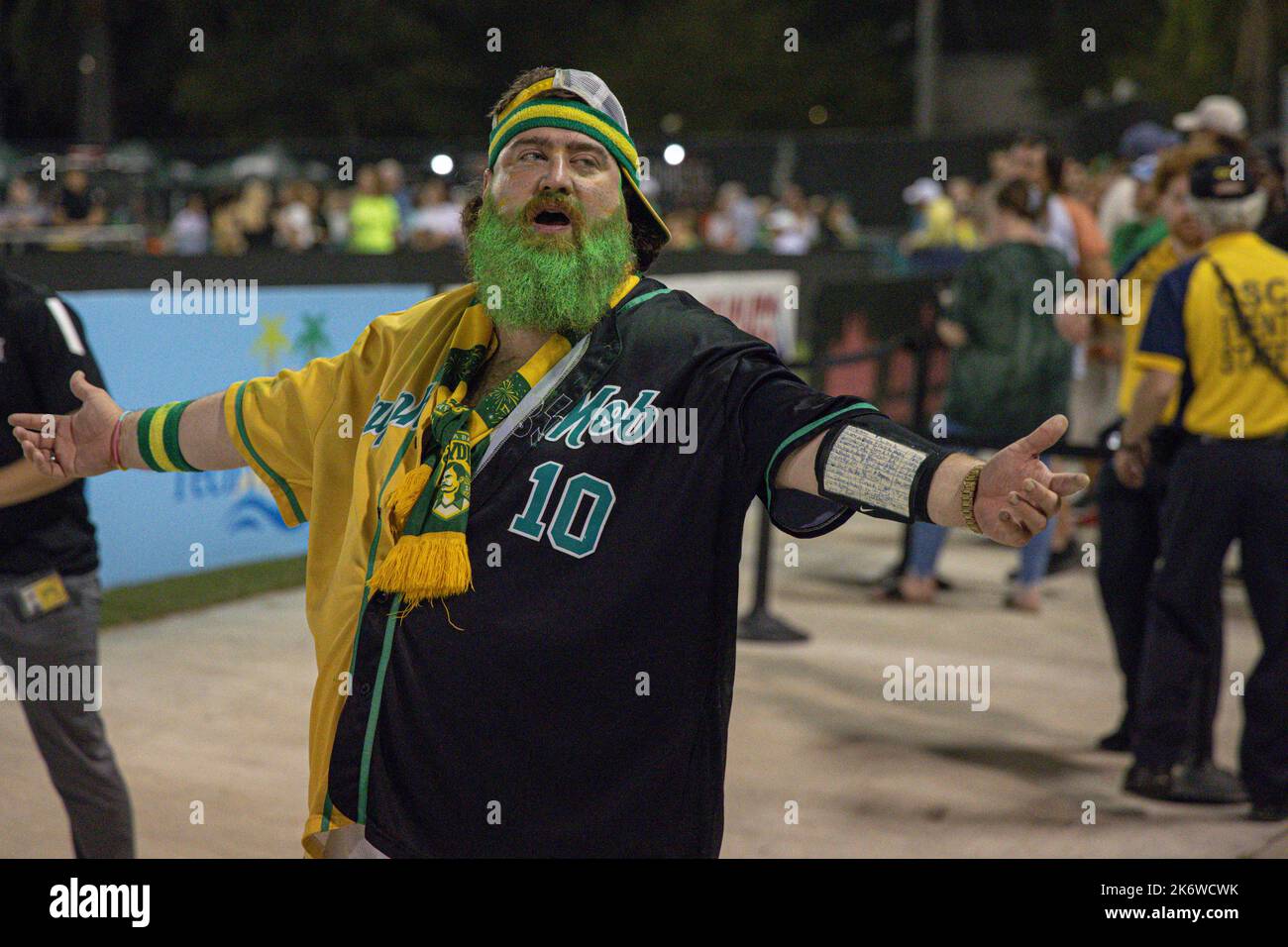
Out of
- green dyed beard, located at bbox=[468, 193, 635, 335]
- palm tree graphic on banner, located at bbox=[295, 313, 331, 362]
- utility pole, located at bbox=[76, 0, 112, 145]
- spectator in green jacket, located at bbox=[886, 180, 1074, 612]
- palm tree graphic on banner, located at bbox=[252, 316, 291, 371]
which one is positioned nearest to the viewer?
green dyed beard, located at bbox=[468, 193, 635, 335]

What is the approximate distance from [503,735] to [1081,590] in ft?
23.7

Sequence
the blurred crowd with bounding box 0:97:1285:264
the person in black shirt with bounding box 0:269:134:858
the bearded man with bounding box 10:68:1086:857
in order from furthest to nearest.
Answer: the blurred crowd with bounding box 0:97:1285:264
the person in black shirt with bounding box 0:269:134:858
the bearded man with bounding box 10:68:1086:857

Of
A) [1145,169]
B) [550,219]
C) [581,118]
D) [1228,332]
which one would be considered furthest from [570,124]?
[1145,169]

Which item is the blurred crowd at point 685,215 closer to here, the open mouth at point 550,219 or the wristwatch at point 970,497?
the open mouth at point 550,219

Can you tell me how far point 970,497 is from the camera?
242cm

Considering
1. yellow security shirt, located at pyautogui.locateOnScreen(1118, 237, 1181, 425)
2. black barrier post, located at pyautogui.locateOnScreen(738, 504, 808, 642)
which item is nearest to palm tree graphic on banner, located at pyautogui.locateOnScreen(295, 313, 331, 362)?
black barrier post, located at pyautogui.locateOnScreen(738, 504, 808, 642)

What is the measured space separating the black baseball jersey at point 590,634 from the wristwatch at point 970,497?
0.33 meters

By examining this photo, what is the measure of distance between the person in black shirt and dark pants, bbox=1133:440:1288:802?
3.56 m

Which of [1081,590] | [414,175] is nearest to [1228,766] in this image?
[1081,590]

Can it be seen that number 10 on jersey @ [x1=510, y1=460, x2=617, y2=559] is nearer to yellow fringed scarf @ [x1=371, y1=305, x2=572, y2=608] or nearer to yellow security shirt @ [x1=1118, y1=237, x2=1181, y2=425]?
yellow fringed scarf @ [x1=371, y1=305, x2=572, y2=608]

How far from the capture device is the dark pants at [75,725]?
4.23 metres

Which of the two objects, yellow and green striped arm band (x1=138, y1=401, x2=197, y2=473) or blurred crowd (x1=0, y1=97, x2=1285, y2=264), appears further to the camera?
blurred crowd (x1=0, y1=97, x2=1285, y2=264)

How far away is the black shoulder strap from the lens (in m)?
5.46

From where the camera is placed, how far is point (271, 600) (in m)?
8.73
